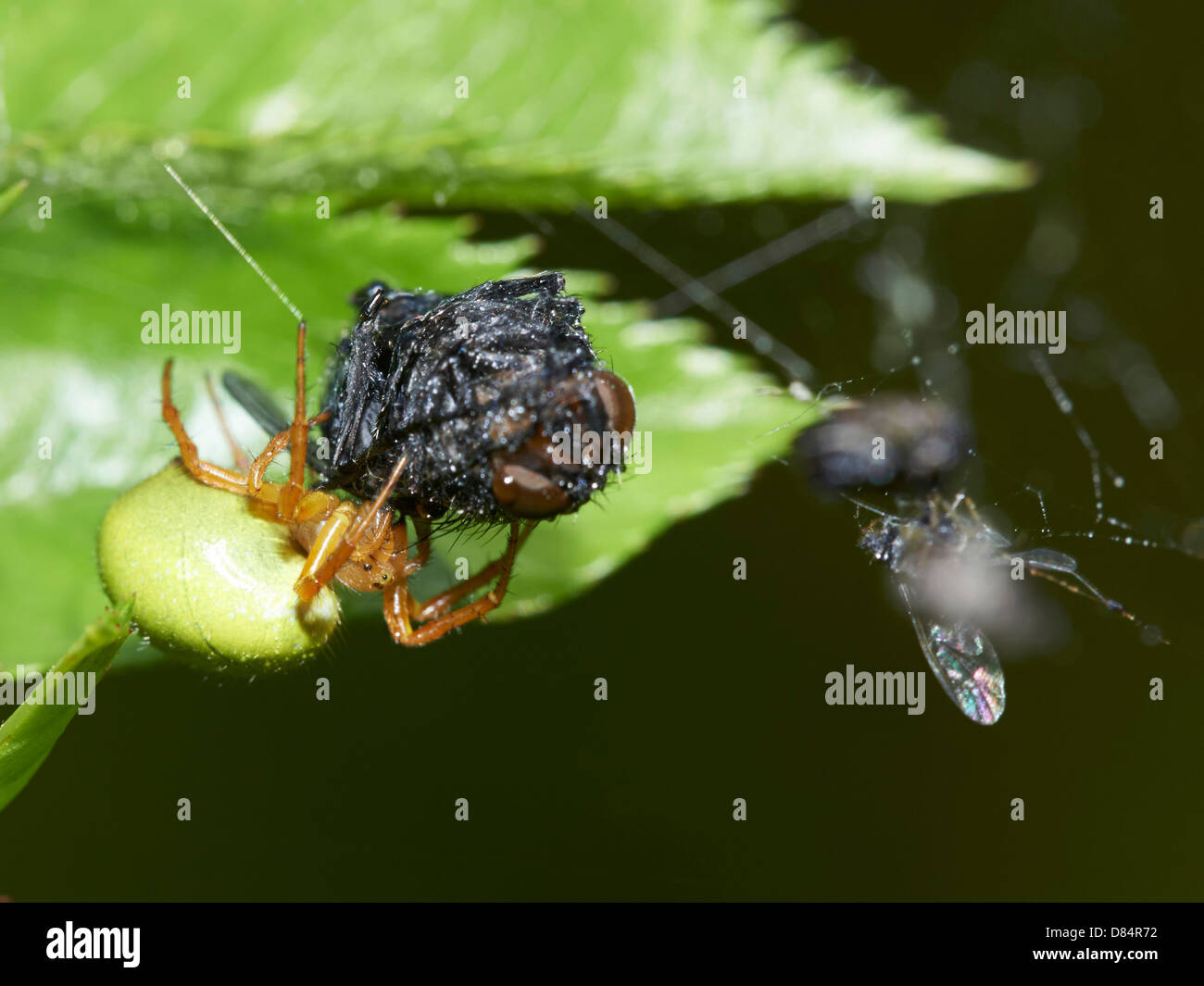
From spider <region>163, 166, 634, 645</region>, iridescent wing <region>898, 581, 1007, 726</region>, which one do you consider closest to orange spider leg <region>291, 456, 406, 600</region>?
spider <region>163, 166, 634, 645</region>

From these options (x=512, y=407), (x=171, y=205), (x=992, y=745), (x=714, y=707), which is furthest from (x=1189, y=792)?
(x=171, y=205)

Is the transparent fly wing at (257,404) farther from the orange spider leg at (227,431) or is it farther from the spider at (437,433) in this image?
the spider at (437,433)

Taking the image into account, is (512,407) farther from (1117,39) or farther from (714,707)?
(1117,39)
